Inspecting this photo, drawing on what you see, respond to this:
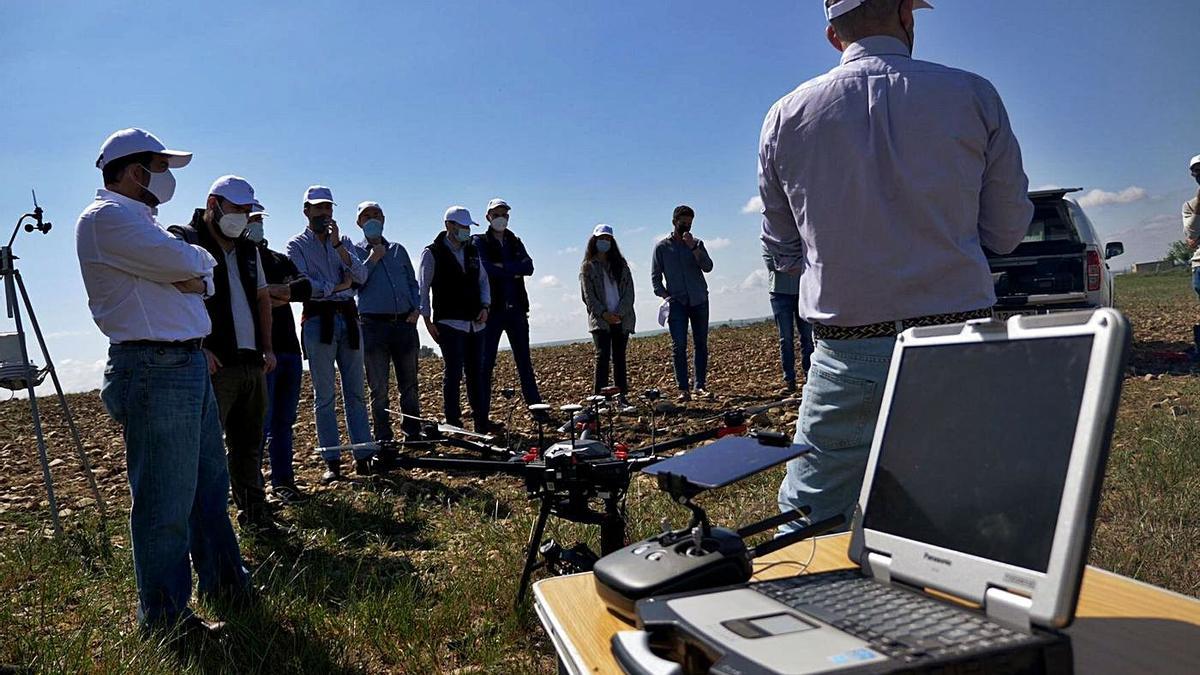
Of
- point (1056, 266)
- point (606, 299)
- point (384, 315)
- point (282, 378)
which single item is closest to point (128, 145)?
point (282, 378)

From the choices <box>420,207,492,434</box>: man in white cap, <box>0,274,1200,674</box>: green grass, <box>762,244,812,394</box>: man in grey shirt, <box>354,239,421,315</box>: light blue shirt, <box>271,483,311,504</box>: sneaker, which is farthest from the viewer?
<box>762,244,812,394</box>: man in grey shirt

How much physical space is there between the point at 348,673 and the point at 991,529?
2.50m

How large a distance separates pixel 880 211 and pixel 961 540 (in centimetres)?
112

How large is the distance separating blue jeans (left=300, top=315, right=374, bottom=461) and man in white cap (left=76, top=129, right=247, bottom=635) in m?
2.78

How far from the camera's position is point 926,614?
1.10m

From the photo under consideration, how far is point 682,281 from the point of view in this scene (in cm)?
892

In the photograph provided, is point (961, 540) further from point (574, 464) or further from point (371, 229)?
point (371, 229)

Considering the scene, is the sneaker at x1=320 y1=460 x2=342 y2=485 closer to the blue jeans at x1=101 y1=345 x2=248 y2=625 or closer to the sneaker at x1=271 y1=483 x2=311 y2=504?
the sneaker at x1=271 y1=483 x2=311 y2=504

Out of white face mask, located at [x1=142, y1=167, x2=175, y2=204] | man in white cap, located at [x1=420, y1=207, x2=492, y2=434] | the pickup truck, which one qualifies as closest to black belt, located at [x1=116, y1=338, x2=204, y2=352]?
white face mask, located at [x1=142, y1=167, x2=175, y2=204]

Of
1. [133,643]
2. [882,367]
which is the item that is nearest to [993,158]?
[882,367]

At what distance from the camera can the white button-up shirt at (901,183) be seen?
6.77ft

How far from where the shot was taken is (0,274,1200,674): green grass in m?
2.98

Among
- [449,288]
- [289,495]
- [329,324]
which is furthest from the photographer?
[449,288]

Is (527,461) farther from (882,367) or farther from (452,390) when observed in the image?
(452,390)
